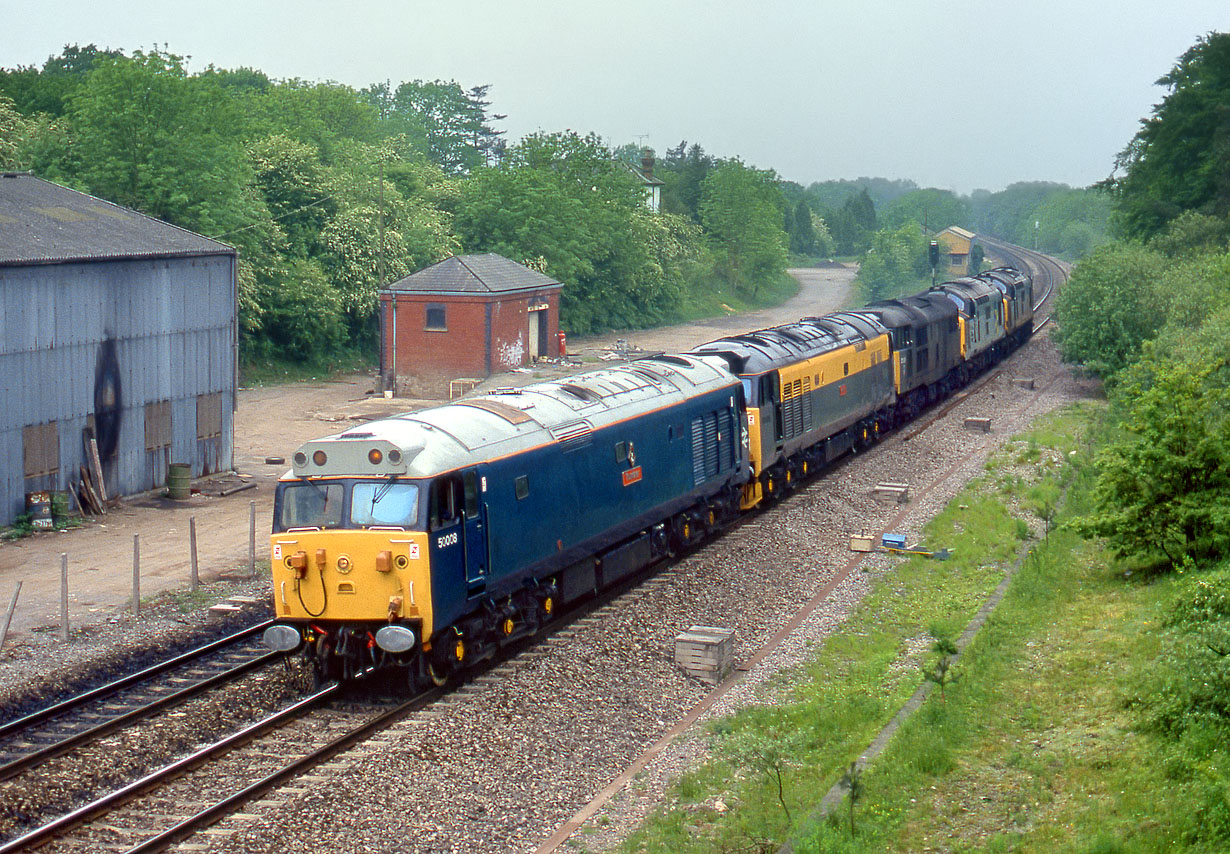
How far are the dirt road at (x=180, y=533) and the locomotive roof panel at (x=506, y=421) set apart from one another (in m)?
6.40

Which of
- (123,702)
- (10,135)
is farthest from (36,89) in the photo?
(123,702)

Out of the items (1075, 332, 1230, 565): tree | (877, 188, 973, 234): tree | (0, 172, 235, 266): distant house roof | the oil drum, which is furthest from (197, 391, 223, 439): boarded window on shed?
(877, 188, 973, 234): tree

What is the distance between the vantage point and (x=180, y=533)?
25.3 metres

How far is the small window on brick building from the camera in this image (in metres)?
47.1

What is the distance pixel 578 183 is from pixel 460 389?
28060mm

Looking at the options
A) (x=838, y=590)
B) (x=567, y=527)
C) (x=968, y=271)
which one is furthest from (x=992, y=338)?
(x=968, y=271)

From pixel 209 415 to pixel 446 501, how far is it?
18128 millimetres

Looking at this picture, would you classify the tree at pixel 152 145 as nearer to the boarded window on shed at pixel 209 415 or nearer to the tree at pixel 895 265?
the boarded window on shed at pixel 209 415

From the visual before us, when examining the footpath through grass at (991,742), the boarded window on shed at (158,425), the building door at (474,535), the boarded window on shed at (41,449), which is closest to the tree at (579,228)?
the boarded window on shed at (158,425)

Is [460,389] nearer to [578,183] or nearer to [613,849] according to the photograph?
[578,183]

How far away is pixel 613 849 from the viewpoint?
10828 millimetres

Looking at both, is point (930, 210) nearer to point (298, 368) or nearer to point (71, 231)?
point (298, 368)

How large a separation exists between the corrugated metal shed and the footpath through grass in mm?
16742

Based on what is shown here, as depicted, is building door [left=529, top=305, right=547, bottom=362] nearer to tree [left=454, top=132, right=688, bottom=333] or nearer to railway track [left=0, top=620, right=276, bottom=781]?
tree [left=454, top=132, right=688, bottom=333]
